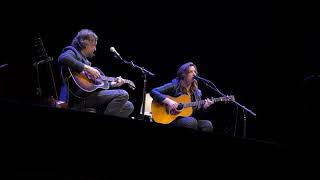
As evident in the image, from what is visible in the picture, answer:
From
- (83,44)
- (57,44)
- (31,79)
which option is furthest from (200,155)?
(57,44)

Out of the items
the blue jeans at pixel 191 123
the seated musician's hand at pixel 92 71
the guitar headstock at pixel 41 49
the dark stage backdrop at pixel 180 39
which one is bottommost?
the blue jeans at pixel 191 123

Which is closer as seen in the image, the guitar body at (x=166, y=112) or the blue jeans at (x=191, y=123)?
the blue jeans at (x=191, y=123)

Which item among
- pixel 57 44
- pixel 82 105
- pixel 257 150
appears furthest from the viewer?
pixel 57 44

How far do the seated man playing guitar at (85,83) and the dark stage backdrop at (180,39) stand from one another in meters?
1.38

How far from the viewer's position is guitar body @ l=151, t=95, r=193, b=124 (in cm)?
634

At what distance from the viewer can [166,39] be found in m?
7.77

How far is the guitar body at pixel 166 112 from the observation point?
6336mm

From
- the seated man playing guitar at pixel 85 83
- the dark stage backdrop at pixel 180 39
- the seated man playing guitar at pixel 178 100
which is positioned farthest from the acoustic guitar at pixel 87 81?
the dark stage backdrop at pixel 180 39

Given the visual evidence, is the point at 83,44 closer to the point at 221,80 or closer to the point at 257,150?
the point at 257,150

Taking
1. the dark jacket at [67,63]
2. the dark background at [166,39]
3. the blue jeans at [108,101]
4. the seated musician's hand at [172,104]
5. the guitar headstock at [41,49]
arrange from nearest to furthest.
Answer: the dark jacket at [67,63] < the blue jeans at [108,101] < the guitar headstock at [41,49] < the seated musician's hand at [172,104] < the dark background at [166,39]

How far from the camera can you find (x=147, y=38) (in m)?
7.69

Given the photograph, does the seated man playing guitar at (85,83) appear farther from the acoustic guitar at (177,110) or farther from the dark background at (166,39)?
the dark background at (166,39)

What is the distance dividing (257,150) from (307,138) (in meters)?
0.66

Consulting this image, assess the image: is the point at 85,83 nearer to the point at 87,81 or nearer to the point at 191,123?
the point at 87,81
